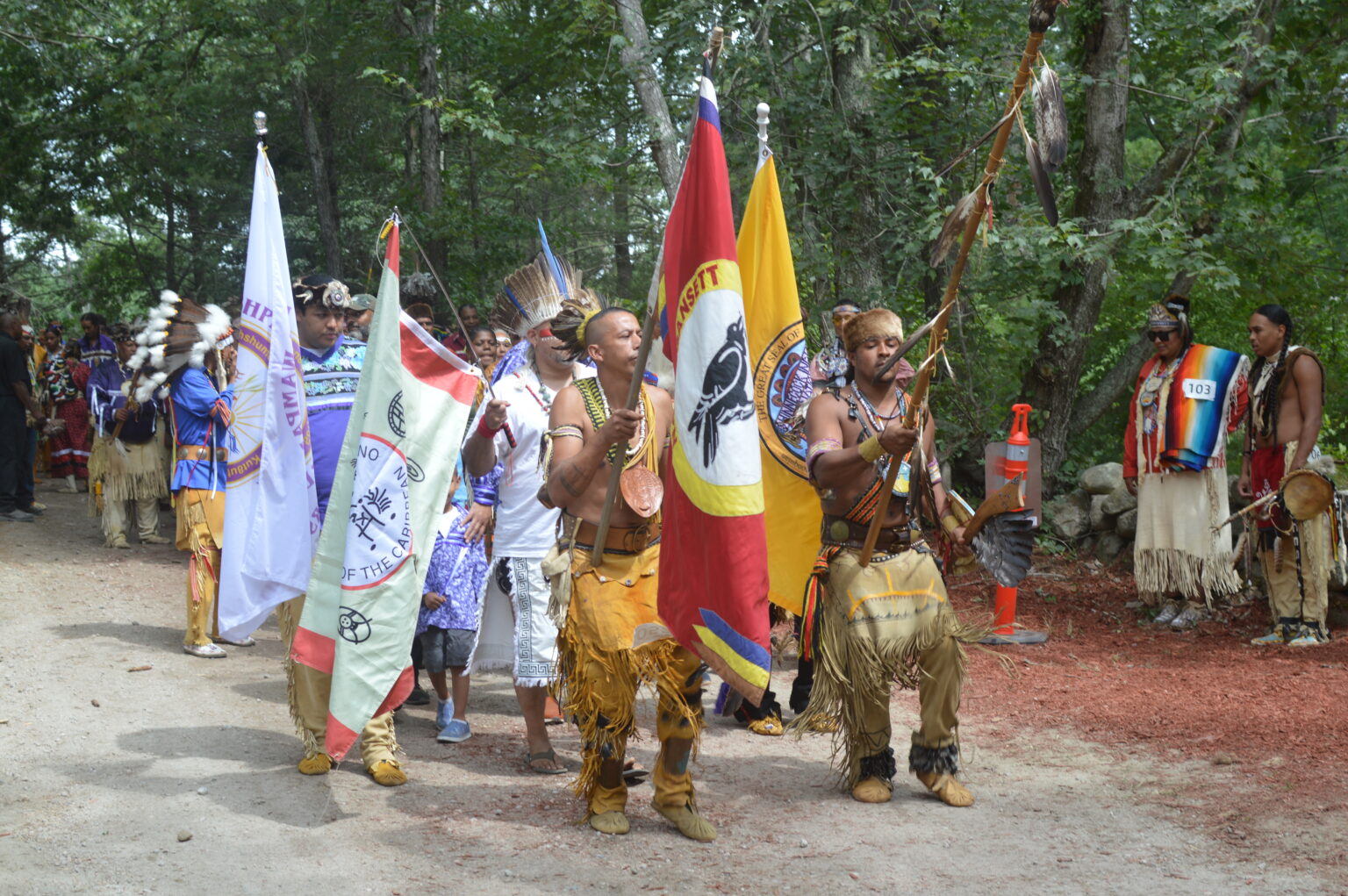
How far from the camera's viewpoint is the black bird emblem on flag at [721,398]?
4027 millimetres

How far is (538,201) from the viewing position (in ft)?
64.5

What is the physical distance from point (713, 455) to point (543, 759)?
210cm

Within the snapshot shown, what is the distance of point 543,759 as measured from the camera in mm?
5438

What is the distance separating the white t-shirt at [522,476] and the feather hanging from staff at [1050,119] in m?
2.62

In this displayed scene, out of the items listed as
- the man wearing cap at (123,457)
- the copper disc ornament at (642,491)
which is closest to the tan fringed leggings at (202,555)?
the man wearing cap at (123,457)

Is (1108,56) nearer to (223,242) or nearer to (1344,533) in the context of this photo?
(1344,533)

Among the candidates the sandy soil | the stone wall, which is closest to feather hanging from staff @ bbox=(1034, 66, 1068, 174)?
the sandy soil

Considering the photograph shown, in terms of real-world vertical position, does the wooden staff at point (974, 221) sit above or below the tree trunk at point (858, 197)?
below

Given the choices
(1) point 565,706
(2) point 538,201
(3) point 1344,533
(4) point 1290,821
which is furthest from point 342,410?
(2) point 538,201

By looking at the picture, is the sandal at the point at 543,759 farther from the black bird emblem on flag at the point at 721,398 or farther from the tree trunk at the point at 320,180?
the tree trunk at the point at 320,180

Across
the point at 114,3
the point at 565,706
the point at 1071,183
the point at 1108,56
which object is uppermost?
the point at 114,3

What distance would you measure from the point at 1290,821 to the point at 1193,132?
6.70 metres

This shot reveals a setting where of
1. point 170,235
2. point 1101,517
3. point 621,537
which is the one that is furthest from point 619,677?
point 170,235

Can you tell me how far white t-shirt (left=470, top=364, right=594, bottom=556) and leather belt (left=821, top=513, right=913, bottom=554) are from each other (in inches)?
56.1
